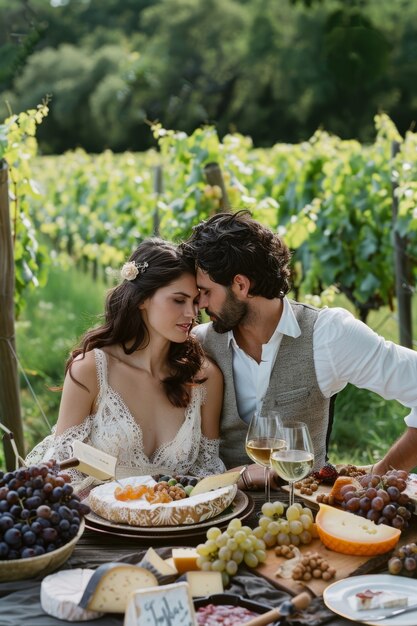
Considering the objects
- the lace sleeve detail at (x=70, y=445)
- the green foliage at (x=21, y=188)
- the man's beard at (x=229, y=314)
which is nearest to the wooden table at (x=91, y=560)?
the lace sleeve detail at (x=70, y=445)

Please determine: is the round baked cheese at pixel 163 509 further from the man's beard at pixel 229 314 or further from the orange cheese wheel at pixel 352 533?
the man's beard at pixel 229 314

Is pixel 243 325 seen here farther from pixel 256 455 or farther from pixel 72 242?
pixel 72 242

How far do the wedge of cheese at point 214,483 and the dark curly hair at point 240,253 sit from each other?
812mm

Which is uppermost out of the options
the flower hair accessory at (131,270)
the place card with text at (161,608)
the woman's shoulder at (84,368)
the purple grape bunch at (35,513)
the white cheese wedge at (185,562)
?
the flower hair accessory at (131,270)

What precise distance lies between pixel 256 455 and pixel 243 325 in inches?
35.4

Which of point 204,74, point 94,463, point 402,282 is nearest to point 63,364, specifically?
point 402,282

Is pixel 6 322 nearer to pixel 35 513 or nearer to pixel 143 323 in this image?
pixel 143 323

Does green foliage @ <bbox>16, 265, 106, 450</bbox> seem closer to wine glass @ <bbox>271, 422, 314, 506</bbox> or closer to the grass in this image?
the grass

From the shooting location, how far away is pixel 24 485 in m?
1.73

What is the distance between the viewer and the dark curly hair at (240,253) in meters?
2.61

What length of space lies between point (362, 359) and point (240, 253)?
0.50m

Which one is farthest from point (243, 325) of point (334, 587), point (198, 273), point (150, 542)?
point (334, 587)

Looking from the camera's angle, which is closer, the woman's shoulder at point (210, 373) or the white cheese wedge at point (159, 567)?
the white cheese wedge at point (159, 567)

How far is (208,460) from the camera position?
2.64 metres
